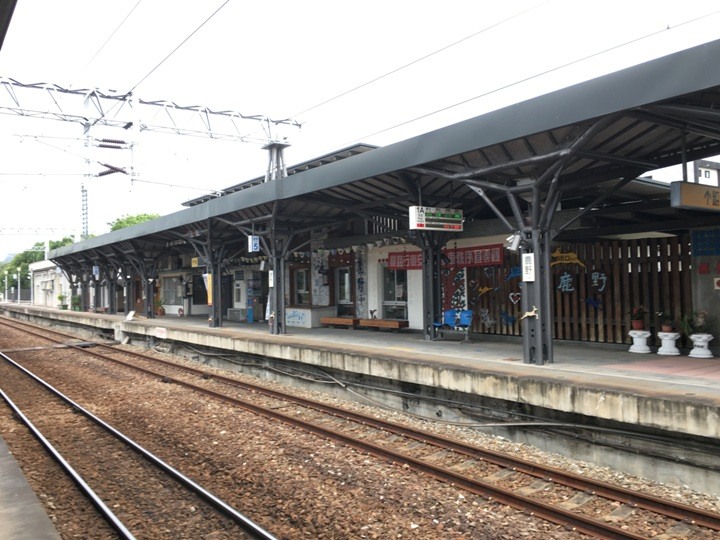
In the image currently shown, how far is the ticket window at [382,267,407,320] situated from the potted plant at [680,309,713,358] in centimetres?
838

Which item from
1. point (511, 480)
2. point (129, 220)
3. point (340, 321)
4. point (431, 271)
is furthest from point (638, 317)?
point (129, 220)

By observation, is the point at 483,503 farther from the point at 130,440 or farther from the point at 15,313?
the point at 15,313

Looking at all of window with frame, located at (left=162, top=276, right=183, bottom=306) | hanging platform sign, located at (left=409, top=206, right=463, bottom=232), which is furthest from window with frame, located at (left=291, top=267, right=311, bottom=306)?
window with frame, located at (left=162, top=276, right=183, bottom=306)

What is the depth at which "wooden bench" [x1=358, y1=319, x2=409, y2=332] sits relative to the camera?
16812 mm

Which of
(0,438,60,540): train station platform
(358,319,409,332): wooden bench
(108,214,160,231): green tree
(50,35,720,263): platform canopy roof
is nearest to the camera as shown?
(0,438,60,540): train station platform

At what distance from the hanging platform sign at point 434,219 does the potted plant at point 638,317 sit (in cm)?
401

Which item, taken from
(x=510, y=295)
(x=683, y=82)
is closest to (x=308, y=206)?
(x=510, y=295)

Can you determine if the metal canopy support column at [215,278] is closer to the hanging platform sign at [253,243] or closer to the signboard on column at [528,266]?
the hanging platform sign at [253,243]

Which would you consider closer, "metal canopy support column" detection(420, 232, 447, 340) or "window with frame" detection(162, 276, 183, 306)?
"metal canopy support column" detection(420, 232, 447, 340)

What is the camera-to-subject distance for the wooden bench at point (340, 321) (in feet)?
60.2

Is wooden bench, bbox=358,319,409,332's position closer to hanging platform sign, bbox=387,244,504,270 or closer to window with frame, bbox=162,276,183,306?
hanging platform sign, bbox=387,244,504,270

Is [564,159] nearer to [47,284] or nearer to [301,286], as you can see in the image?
[301,286]

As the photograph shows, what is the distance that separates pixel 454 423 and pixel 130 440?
4.97 m

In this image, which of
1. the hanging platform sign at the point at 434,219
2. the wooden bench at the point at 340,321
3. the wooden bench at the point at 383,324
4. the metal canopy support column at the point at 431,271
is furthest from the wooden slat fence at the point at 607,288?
the wooden bench at the point at 340,321
